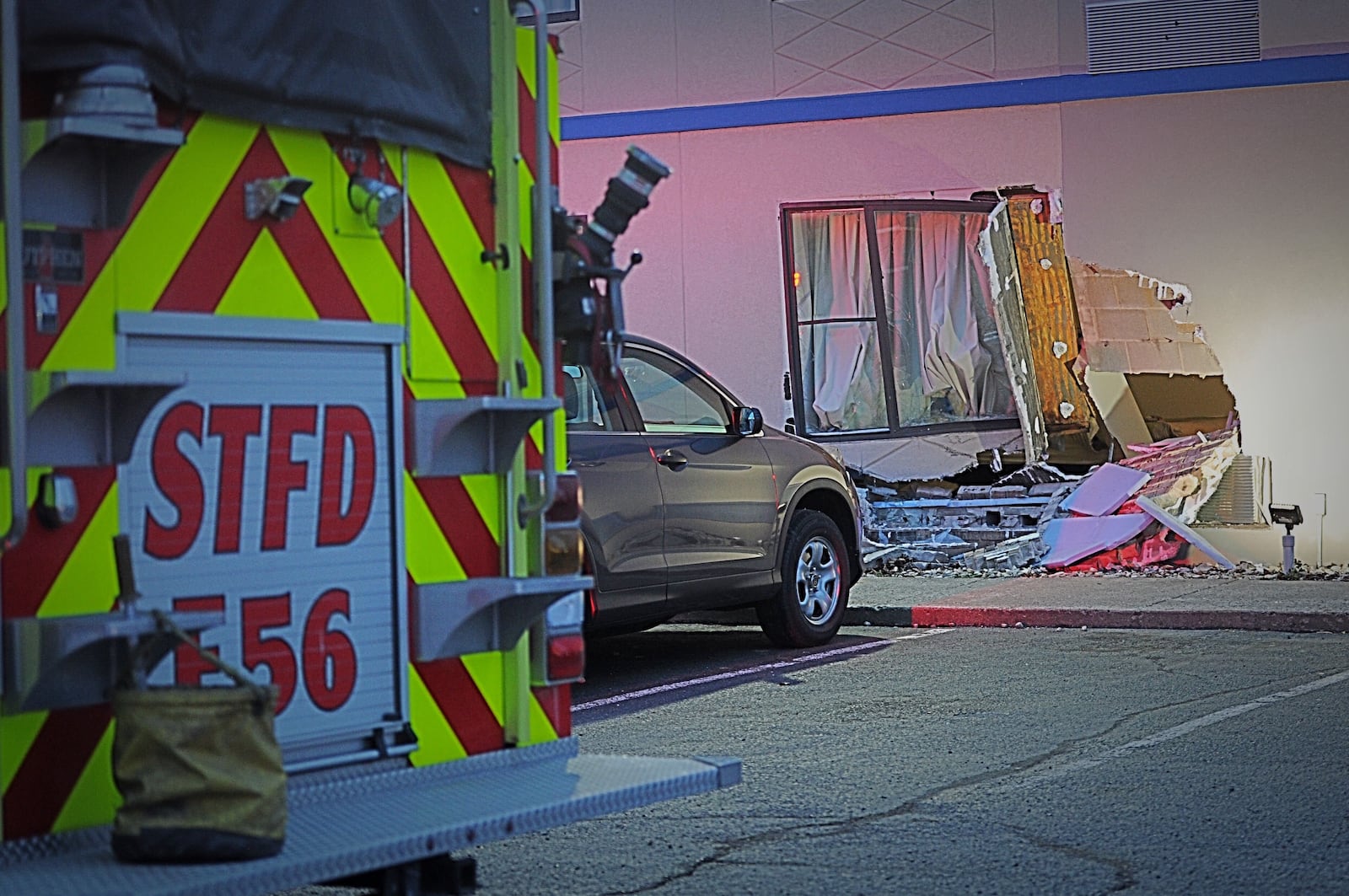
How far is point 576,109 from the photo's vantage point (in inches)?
674

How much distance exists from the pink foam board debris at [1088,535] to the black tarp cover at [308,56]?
1128cm

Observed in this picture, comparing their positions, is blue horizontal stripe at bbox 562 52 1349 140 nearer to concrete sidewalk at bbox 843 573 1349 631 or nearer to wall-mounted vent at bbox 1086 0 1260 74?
wall-mounted vent at bbox 1086 0 1260 74

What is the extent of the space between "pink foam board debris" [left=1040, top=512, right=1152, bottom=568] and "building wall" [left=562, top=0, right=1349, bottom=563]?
0.71m

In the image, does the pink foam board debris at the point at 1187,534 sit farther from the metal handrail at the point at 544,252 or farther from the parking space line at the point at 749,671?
the metal handrail at the point at 544,252

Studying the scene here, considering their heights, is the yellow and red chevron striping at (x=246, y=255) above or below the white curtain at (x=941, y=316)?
A: below

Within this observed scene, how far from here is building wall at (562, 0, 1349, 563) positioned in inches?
601

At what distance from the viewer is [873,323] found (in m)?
16.5

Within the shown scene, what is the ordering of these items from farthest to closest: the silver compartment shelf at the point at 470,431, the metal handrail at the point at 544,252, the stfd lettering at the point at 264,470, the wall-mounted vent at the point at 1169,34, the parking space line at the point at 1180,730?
the wall-mounted vent at the point at 1169,34
the parking space line at the point at 1180,730
the metal handrail at the point at 544,252
the silver compartment shelf at the point at 470,431
the stfd lettering at the point at 264,470

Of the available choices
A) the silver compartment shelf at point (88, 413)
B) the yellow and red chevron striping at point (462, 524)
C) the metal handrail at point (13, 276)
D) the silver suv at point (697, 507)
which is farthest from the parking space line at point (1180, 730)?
the metal handrail at point (13, 276)

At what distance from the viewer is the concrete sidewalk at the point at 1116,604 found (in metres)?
12.1

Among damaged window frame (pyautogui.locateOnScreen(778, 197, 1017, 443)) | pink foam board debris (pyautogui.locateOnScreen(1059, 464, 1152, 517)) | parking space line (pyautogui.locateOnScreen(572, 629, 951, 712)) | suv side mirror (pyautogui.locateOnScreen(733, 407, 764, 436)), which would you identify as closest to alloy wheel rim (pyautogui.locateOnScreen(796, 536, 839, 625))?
parking space line (pyautogui.locateOnScreen(572, 629, 951, 712))

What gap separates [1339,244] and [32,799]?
13.7 m

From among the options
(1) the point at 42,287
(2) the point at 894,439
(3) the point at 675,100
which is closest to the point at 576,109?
(3) the point at 675,100

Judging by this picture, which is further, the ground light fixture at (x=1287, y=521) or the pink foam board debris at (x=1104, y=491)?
the pink foam board debris at (x=1104, y=491)
